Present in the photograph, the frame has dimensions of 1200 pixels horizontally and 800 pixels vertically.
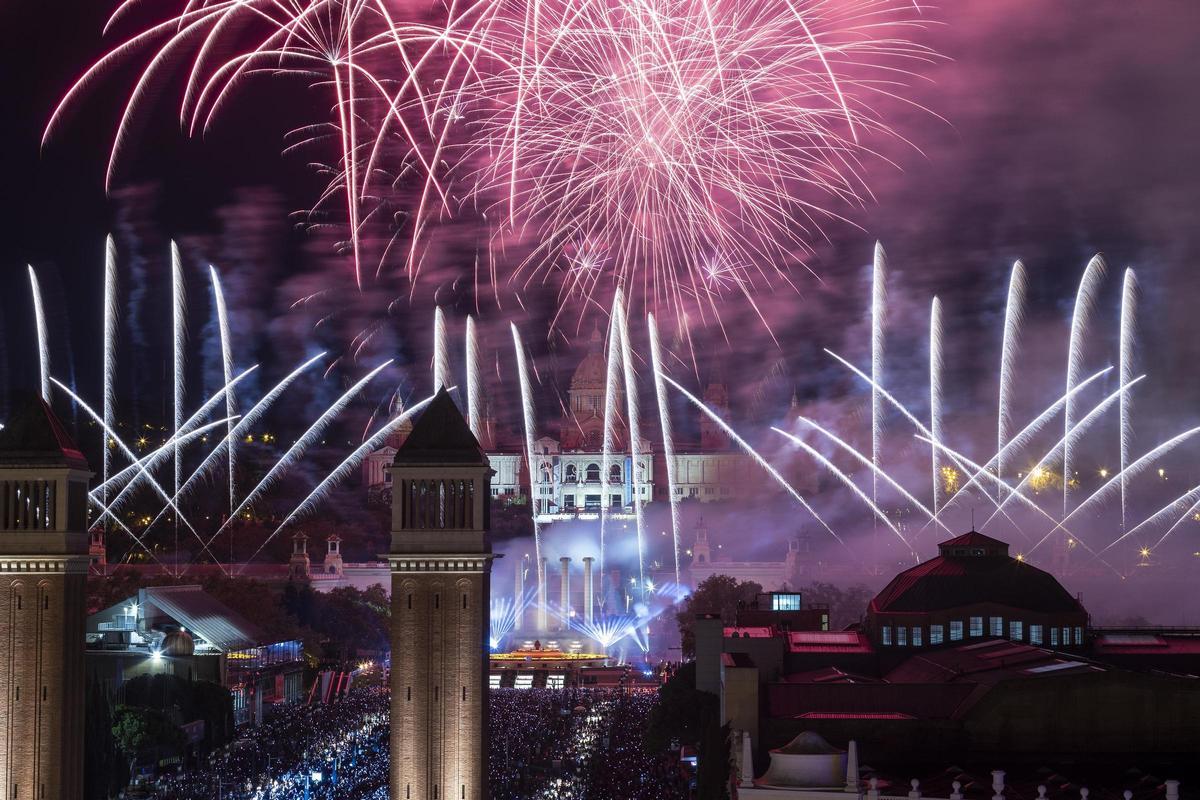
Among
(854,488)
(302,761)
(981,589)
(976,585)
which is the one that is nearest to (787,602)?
(854,488)

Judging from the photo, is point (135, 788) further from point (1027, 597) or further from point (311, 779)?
point (1027, 597)

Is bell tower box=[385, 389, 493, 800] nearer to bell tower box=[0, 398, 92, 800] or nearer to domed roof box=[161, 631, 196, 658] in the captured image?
bell tower box=[0, 398, 92, 800]

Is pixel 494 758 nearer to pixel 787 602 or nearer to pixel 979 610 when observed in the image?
pixel 979 610

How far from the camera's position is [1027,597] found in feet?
255

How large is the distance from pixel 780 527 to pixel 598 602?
27.7 meters

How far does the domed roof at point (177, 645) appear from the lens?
288ft

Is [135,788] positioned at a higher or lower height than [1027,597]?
lower

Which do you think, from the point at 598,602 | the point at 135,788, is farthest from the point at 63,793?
the point at 598,602

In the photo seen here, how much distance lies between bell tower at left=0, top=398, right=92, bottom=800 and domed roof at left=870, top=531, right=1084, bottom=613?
129 feet

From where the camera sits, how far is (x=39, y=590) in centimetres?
5288

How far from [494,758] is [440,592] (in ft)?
53.6

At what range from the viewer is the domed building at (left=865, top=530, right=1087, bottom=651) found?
76375 mm

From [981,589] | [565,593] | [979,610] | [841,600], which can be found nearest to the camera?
[979,610]

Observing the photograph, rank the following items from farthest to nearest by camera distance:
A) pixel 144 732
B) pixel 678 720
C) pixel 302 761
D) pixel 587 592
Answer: pixel 587 592
pixel 678 720
pixel 144 732
pixel 302 761
